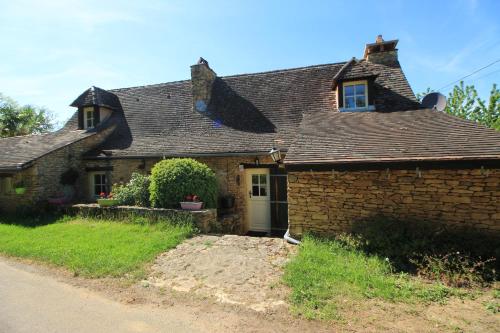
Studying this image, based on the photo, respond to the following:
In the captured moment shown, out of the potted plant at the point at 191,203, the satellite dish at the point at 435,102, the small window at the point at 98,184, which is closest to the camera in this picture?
the potted plant at the point at 191,203

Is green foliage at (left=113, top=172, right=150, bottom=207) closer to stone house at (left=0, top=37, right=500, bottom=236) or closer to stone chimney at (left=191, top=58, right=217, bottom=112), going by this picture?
stone house at (left=0, top=37, right=500, bottom=236)

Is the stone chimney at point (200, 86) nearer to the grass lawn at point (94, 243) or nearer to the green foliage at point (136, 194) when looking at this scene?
the green foliage at point (136, 194)

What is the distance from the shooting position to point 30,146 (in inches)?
511

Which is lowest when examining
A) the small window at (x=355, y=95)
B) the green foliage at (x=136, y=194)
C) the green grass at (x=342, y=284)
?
the green grass at (x=342, y=284)

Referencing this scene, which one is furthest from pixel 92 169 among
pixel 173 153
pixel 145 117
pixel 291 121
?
pixel 291 121

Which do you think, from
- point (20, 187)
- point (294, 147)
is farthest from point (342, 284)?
point (20, 187)

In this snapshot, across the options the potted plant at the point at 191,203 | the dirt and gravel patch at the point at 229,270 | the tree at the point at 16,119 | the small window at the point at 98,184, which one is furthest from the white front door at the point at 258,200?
the tree at the point at 16,119

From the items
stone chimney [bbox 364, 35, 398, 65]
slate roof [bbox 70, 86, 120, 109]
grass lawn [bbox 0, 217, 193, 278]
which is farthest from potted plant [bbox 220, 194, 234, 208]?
slate roof [bbox 70, 86, 120, 109]

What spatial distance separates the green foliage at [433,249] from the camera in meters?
4.86

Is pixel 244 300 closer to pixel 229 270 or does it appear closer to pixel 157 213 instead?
pixel 229 270

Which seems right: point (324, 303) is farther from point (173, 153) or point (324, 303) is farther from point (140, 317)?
point (173, 153)

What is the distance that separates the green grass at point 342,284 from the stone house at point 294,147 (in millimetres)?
1497

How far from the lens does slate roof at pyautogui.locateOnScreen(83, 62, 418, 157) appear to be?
1050 cm

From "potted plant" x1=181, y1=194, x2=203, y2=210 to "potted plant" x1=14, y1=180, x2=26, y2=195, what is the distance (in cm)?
740
